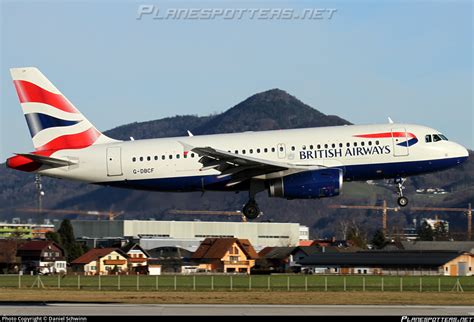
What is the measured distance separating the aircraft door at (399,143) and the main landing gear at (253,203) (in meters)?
7.37

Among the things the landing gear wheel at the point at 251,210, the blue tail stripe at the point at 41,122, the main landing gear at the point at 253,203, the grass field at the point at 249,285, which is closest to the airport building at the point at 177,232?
the grass field at the point at 249,285

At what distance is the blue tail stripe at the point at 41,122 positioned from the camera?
182 feet

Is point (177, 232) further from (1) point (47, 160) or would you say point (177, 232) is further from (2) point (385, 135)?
(2) point (385, 135)

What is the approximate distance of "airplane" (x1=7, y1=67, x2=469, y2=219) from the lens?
5181 cm

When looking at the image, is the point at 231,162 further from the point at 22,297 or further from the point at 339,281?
the point at 339,281

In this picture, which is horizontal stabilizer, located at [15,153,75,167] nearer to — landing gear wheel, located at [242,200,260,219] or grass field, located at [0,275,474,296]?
landing gear wheel, located at [242,200,260,219]

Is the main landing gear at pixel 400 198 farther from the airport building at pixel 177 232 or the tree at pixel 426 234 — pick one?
the tree at pixel 426 234

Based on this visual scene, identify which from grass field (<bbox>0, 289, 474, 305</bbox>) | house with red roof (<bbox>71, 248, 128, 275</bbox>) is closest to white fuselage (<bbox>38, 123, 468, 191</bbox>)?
grass field (<bbox>0, 289, 474, 305</bbox>)

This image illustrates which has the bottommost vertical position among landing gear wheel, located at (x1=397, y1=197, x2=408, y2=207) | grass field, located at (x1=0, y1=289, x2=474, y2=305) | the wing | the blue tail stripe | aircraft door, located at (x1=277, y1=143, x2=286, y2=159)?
grass field, located at (x1=0, y1=289, x2=474, y2=305)

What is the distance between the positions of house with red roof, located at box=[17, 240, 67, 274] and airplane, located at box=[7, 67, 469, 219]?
4659cm

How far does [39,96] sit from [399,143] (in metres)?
20.6

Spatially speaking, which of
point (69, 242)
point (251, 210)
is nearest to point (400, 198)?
point (251, 210)

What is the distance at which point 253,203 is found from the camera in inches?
2087

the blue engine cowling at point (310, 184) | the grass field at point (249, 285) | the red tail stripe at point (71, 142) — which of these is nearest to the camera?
the blue engine cowling at point (310, 184)
